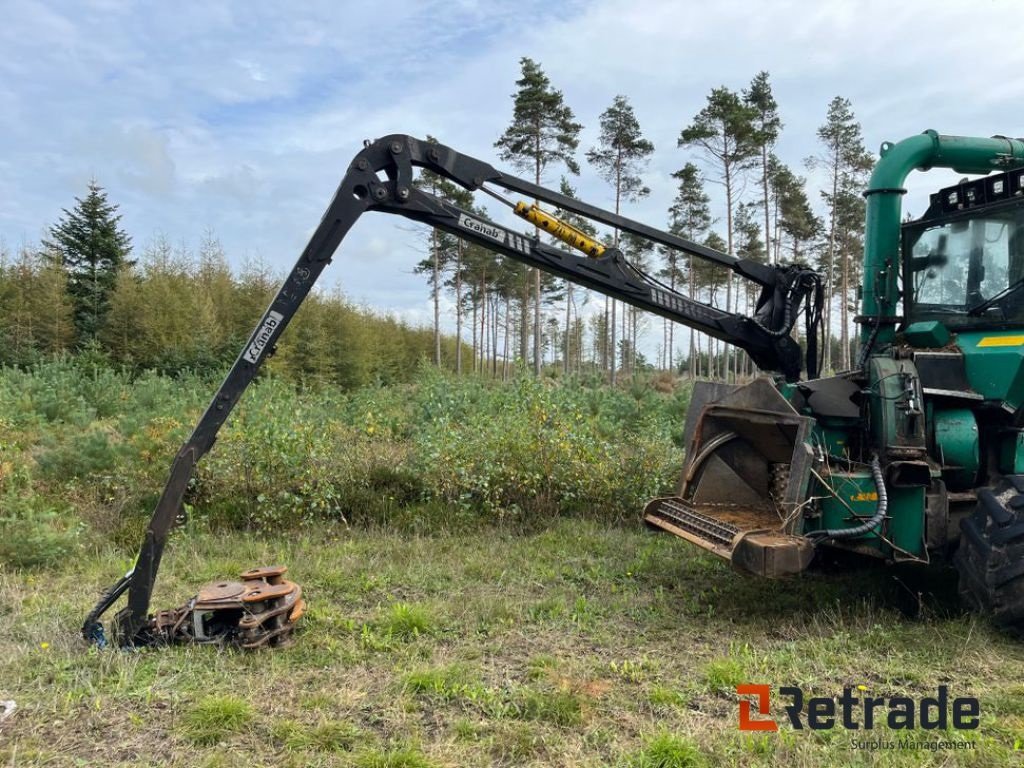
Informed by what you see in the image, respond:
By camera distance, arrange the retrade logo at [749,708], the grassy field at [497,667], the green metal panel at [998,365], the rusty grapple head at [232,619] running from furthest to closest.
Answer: the green metal panel at [998,365] → the rusty grapple head at [232,619] → the retrade logo at [749,708] → the grassy field at [497,667]

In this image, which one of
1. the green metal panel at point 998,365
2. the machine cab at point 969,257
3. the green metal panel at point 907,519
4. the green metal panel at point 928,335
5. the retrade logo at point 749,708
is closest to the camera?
the retrade logo at point 749,708

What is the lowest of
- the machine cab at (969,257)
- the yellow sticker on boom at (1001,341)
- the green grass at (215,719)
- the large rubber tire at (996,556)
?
the green grass at (215,719)

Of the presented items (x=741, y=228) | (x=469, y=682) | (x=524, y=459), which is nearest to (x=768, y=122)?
(x=741, y=228)

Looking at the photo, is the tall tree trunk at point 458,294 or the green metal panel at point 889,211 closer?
the green metal panel at point 889,211

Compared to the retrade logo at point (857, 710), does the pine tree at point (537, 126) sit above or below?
above

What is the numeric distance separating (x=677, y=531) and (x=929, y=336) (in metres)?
2.40

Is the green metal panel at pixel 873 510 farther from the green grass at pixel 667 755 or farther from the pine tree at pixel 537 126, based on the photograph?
the pine tree at pixel 537 126

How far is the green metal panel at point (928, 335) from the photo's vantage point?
5348 mm

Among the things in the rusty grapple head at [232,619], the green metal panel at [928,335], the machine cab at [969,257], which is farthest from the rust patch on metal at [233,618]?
the machine cab at [969,257]

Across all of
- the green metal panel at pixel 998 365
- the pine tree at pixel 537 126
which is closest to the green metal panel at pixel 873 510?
the green metal panel at pixel 998 365

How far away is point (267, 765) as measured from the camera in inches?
120

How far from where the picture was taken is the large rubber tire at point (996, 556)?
413 centimetres

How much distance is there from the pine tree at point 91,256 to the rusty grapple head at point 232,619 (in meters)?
18.7

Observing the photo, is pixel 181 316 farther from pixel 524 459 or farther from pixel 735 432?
pixel 735 432
